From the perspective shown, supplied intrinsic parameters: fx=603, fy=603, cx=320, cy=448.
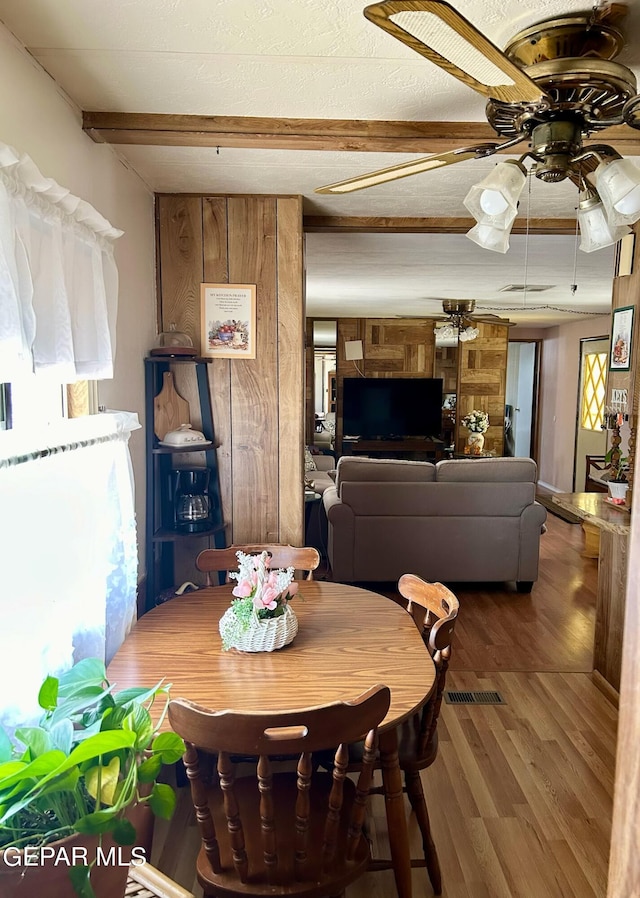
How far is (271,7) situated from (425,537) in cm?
335

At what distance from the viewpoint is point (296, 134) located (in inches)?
81.4

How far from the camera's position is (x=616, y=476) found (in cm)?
295

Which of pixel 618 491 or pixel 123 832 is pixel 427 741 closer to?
pixel 123 832

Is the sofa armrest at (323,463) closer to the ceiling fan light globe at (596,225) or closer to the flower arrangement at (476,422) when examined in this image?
the flower arrangement at (476,422)

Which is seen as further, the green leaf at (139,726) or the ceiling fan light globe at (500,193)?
the ceiling fan light globe at (500,193)

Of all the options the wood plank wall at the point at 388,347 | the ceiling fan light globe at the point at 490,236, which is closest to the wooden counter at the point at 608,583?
the ceiling fan light globe at the point at 490,236

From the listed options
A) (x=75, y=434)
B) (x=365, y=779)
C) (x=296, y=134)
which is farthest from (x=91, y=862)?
(x=296, y=134)

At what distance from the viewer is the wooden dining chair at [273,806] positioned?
1209 mm

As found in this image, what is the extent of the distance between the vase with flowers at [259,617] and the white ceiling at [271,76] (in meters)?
1.45

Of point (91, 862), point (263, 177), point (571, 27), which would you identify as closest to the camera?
point (91, 862)

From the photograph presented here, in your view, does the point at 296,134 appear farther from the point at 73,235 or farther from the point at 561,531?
the point at 561,531

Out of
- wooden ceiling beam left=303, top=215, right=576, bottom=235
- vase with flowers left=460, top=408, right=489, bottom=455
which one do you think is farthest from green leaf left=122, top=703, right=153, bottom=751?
vase with flowers left=460, top=408, right=489, bottom=455

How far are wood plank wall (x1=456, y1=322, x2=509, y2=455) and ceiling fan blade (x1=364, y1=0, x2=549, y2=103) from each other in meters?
6.88

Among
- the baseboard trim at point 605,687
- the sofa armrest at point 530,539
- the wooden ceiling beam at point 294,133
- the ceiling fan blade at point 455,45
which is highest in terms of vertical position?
the wooden ceiling beam at point 294,133
